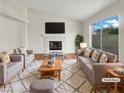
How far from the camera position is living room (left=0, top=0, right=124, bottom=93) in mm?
3771

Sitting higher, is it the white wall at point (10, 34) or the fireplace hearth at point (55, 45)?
the white wall at point (10, 34)

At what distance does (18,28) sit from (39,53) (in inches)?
90.4

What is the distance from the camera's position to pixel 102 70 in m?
3.37

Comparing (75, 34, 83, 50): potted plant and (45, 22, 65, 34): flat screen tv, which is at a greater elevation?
(45, 22, 65, 34): flat screen tv

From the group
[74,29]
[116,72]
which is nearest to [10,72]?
[116,72]

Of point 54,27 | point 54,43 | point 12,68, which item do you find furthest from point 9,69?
point 54,27

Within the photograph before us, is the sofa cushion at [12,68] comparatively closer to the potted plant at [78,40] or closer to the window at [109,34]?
the window at [109,34]

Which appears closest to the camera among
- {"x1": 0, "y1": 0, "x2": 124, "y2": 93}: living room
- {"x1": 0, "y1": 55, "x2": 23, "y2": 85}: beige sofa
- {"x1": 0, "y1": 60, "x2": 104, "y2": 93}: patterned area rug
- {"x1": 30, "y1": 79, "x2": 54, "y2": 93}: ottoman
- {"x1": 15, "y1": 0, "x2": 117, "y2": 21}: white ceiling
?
{"x1": 30, "y1": 79, "x2": 54, "y2": 93}: ottoman

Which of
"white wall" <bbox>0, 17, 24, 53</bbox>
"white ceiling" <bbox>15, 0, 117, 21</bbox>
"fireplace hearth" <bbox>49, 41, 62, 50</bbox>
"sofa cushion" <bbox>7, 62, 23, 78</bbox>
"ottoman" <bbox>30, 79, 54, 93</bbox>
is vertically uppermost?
"white ceiling" <bbox>15, 0, 117, 21</bbox>

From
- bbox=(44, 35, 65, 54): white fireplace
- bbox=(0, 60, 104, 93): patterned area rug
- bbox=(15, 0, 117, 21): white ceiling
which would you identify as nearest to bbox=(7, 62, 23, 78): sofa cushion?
bbox=(0, 60, 104, 93): patterned area rug

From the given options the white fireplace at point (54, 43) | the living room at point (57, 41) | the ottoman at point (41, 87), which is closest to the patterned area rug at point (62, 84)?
the living room at point (57, 41)

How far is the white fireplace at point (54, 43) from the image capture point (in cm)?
983

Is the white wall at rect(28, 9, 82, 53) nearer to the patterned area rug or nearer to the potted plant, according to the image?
the potted plant

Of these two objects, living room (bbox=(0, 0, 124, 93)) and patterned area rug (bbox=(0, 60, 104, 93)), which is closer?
patterned area rug (bbox=(0, 60, 104, 93))
